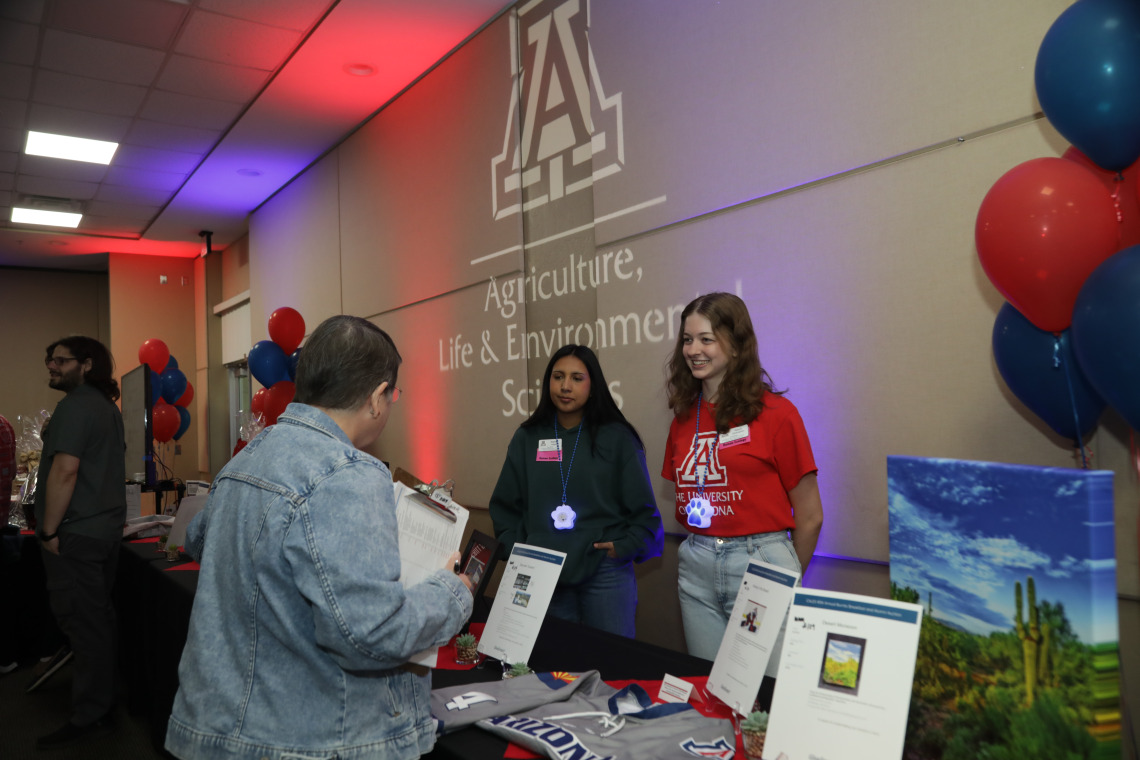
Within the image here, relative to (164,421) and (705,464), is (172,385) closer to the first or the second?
(164,421)

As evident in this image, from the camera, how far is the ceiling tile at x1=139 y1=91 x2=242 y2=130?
197 inches

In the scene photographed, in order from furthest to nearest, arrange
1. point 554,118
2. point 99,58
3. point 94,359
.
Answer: point 99,58 → point 554,118 → point 94,359

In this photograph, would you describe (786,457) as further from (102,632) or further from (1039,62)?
(102,632)

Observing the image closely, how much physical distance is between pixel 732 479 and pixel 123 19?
4051 millimetres

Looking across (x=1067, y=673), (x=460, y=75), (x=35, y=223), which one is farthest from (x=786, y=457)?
(x=35, y=223)

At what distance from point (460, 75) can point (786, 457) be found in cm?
335

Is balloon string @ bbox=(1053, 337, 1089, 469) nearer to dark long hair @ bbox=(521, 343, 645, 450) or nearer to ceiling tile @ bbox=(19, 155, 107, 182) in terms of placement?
dark long hair @ bbox=(521, 343, 645, 450)

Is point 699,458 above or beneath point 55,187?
beneath

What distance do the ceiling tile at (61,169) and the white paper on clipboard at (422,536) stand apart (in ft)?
20.7

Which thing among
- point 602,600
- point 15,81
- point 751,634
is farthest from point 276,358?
point 751,634

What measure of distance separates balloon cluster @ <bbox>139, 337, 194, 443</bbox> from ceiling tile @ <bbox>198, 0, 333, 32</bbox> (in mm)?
3858

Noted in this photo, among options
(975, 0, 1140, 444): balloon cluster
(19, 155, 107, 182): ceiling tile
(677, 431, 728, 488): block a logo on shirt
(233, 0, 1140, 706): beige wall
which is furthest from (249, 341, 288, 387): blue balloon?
(975, 0, 1140, 444): balloon cluster

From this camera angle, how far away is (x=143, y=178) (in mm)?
6555

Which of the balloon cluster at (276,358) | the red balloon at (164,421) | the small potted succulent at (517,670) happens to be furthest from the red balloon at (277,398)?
the small potted succulent at (517,670)
